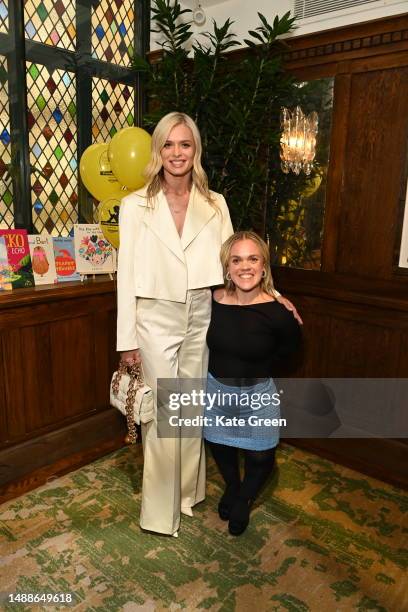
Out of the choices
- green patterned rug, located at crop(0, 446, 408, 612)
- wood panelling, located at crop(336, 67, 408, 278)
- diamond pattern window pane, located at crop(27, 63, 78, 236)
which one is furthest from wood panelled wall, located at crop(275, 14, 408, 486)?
diamond pattern window pane, located at crop(27, 63, 78, 236)

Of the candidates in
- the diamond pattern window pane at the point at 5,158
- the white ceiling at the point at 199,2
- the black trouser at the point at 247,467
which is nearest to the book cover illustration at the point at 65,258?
the diamond pattern window pane at the point at 5,158

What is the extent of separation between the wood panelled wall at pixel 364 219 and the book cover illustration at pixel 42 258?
1.44m

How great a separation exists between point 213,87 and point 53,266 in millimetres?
1361

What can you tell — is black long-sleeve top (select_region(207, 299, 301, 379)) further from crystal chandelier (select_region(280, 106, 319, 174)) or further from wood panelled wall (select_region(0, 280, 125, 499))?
crystal chandelier (select_region(280, 106, 319, 174))

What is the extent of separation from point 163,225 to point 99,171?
0.91 meters

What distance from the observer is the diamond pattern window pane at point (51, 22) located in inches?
102

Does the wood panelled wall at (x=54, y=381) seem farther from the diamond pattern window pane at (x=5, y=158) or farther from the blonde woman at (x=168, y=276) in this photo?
the blonde woman at (x=168, y=276)

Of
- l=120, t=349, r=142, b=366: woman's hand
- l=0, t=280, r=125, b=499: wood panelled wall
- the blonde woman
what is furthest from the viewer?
l=0, t=280, r=125, b=499: wood panelled wall

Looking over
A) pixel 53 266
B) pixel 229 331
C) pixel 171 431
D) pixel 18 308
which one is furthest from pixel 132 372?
pixel 53 266

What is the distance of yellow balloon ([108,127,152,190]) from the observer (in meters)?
2.48

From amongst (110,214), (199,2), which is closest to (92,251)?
(110,214)

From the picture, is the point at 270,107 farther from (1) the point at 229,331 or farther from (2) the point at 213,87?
(1) the point at 229,331

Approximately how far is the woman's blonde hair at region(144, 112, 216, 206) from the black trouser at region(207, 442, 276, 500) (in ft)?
3.67

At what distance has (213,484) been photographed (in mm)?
2508
